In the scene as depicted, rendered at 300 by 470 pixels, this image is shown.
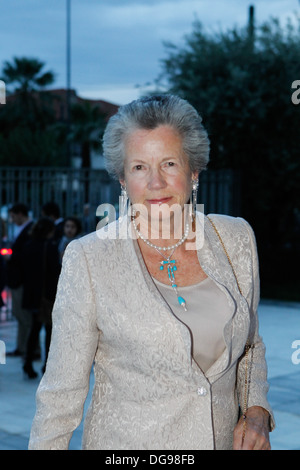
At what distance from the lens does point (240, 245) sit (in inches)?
97.0

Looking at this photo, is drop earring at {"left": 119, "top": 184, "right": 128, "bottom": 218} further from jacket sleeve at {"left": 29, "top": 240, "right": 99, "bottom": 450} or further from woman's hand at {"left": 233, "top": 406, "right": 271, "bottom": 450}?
woman's hand at {"left": 233, "top": 406, "right": 271, "bottom": 450}

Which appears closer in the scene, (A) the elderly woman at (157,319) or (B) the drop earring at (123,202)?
(A) the elderly woman at (157,319)

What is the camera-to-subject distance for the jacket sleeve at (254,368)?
233cm

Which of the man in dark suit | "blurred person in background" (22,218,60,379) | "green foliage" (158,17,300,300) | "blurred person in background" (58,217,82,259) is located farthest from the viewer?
"green foliage" (158,17,300,300)

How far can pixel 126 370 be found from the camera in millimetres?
2166

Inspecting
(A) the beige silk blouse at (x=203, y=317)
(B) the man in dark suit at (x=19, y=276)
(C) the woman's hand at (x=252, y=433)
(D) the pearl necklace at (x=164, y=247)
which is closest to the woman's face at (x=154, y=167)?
(D) the pearl necklace at (x=164, y=247)

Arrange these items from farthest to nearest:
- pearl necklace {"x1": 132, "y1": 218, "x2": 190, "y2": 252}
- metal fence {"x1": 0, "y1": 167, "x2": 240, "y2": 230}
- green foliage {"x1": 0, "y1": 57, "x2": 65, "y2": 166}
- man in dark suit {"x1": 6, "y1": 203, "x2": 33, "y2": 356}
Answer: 1. green foliage {"x1": 0, "y1": 57, "x2": 65, "y2": 166}
2. metal fence {"x1": 0, "y1": 167, "x2": 240, "y2": 230}
3. man in dark suit {"x1": 6, "y1": 203, "x2": 33, "y2": 356}
4. pearl necklace {"x1": 132, "y1": 218, "x2": 190, "y2": 252}

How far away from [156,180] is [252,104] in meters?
13.2

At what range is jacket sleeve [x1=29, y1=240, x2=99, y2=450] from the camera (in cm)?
213

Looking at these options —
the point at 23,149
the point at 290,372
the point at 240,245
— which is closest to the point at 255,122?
the point at 290,372

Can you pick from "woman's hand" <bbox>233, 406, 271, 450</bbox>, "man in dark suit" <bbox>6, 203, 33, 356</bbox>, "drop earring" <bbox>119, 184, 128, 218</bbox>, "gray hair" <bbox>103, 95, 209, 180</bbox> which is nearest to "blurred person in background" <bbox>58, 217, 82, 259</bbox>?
"man in dark suit" <bbox>6, 203, 33, 356</bbox>

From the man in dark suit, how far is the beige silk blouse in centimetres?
618

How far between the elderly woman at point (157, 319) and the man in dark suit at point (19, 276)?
609 cm

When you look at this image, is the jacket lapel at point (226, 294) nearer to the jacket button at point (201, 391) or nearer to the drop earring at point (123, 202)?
the jacket button at point (201, 391)
